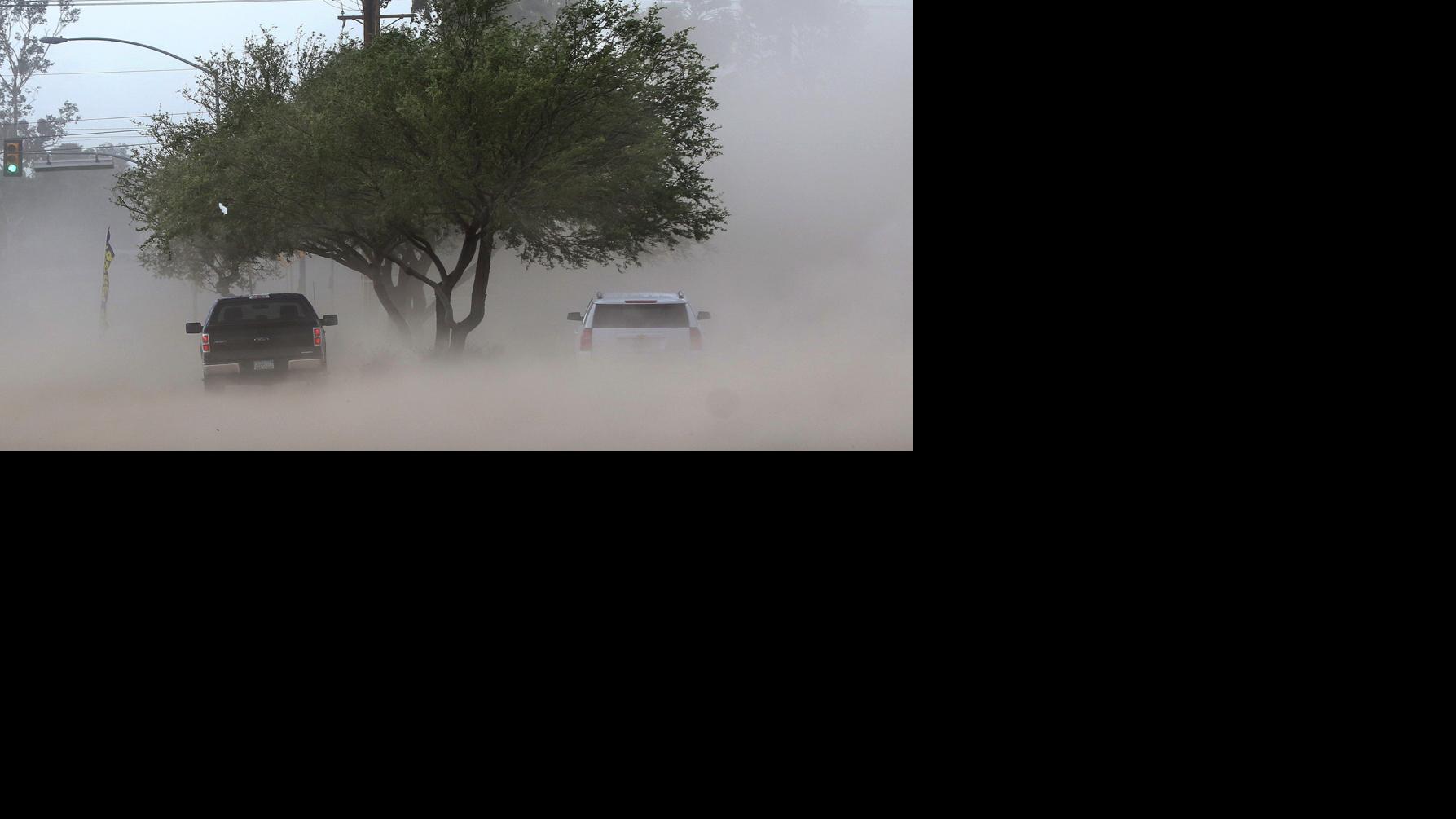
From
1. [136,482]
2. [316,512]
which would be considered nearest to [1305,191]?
[316,512]

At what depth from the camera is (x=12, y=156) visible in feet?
45.1

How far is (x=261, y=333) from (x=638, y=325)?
439cm

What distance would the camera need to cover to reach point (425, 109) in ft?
43.5

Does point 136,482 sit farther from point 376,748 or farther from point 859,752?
point 859,752

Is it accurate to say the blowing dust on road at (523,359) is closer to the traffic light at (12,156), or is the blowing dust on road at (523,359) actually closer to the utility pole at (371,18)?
the traffic light at (12,156)

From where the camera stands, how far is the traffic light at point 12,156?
45.0 feet

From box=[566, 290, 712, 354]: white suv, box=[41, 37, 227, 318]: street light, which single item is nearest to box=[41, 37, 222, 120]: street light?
box=[41, 37, 227, 318]: street light

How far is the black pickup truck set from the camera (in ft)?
44.5

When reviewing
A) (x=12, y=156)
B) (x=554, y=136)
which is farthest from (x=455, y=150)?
(x=12, y=156)

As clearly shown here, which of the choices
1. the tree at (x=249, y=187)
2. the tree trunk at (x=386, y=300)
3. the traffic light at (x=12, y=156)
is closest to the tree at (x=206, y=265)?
the tree at (x=249, y=187)

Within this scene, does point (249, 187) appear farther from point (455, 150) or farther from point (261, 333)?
point (455, 150)

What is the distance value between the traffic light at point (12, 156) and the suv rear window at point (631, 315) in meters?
6.95

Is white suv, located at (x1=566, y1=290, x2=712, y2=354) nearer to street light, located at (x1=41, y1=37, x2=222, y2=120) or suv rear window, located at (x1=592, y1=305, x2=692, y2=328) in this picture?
suv rear window, located at (x1=592, y1=305, x2=692, y2=328)

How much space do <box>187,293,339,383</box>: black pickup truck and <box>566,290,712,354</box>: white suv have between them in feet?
10.7
